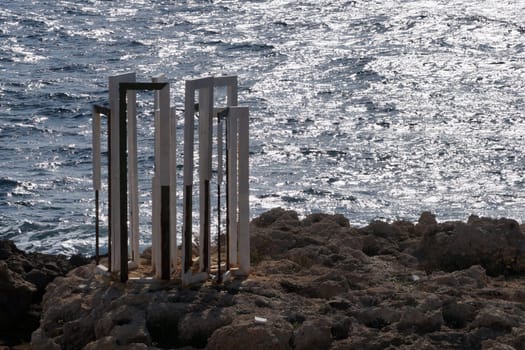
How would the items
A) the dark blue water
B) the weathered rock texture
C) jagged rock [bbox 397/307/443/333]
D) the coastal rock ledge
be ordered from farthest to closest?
the dark blue water → the weathered rock texture → jagged rock [bbox 397/307/443/333] → the coastal rock ledge

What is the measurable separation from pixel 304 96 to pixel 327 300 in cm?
2400

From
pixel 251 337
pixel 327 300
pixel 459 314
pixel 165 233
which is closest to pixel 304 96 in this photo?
pixel 165 233

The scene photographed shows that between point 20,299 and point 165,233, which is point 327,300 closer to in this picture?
point 165,233

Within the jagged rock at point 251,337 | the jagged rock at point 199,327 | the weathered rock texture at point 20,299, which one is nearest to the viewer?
the jagged rock at point 251,337

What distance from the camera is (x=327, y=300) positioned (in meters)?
11.6

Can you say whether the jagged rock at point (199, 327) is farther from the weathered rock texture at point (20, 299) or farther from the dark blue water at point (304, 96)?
the dark blue water at point (304, 96)

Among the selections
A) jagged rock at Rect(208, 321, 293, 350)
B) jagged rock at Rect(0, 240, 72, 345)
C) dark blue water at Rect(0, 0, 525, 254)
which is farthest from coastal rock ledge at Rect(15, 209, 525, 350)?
dark blue water at Rect(0, 0, 525, 254)

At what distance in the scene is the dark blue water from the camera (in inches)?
1019

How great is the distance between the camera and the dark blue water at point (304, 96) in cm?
2589

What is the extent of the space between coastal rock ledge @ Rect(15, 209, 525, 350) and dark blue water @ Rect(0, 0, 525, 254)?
9279 millimetres

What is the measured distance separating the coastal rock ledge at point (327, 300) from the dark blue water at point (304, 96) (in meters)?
9.28

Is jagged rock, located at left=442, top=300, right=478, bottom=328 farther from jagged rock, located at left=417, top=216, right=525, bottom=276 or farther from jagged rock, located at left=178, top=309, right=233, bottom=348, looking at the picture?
jagged rock, located at left=417, top=216, right=525, bottom=276

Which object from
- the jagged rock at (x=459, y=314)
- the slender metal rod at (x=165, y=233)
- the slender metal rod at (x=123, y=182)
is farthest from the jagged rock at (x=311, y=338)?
the slender metal rod at (x=123, y=182)

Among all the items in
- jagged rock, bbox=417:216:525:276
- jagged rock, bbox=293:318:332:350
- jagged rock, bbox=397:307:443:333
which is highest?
jagged rock, bbox=417:216:525:276
